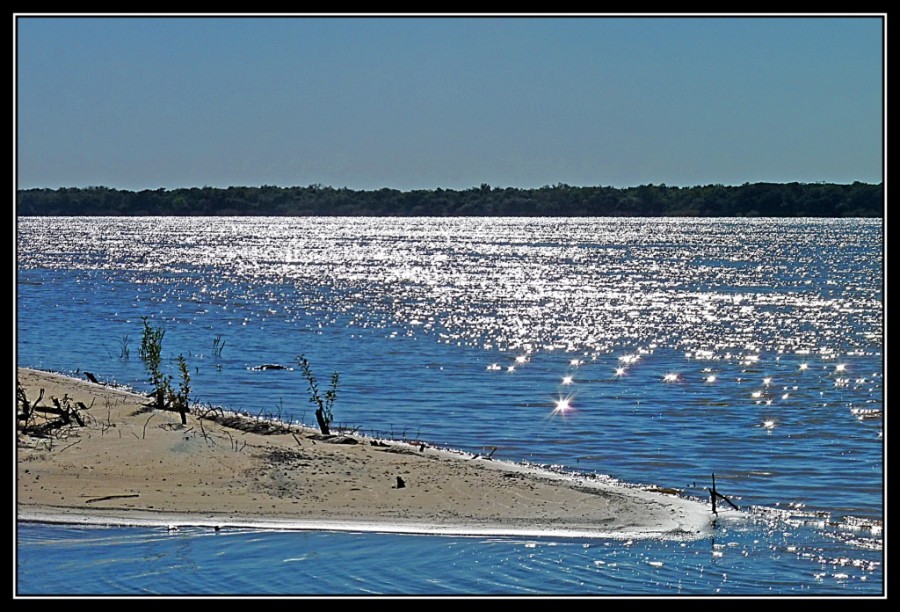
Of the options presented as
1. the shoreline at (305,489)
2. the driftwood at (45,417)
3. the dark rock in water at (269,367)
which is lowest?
the dark rock in water at (269,367)

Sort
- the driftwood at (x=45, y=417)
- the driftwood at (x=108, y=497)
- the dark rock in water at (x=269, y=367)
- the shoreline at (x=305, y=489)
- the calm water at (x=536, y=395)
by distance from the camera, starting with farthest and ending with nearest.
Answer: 1. the dark rock in water at (x=269, y=367)
2. the driftwood at (x=45, y=417)
3. the driftwood at (x=108, y=497)
4. the shoreline at (x=305, y=489)
5. the calm water at (x=536, y=395)

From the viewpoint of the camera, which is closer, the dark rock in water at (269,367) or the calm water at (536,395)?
the calm water at (536,395)

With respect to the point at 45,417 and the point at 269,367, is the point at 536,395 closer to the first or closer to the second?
the point at 269,367

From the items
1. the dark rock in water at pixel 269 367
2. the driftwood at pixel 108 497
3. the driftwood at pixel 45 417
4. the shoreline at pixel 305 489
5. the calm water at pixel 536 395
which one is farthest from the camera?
the dark rock in water at pixel 269 367

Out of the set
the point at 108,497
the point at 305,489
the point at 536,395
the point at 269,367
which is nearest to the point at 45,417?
the point at 108,497

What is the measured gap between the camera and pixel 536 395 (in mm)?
22844

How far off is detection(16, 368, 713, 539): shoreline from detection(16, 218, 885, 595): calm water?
20.5 inches

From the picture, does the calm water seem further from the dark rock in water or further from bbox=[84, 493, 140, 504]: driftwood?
bbox=[84, 493, 140, 504]: driftwood

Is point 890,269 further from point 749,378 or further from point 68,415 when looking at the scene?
point 749,378

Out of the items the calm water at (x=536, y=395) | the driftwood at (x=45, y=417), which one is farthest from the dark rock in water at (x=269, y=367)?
the driftwood at (x=45, y=417)

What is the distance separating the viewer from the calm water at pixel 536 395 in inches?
378

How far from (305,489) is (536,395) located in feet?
35.8

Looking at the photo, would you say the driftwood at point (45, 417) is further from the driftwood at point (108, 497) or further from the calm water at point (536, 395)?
the calm water at point (536, 395)

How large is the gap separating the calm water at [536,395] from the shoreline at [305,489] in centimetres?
52
